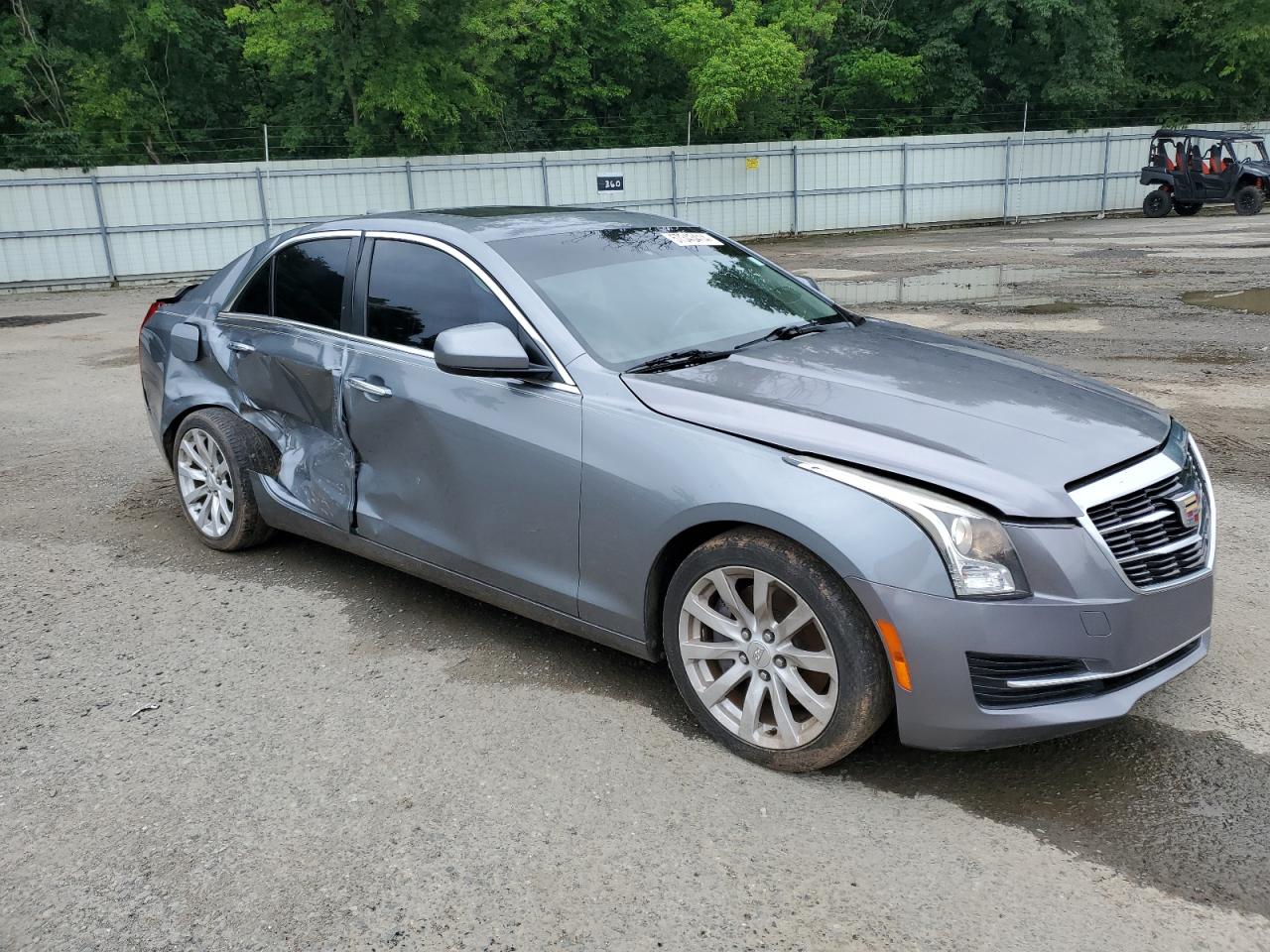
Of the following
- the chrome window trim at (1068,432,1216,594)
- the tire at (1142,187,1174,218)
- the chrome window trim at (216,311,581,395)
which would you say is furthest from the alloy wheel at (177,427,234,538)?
the tire at (1142,187,1174,218)

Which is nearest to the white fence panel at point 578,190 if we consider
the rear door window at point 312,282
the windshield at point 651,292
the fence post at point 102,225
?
the fence post at point 102,225

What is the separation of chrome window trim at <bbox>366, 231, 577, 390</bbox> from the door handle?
0.19 metres

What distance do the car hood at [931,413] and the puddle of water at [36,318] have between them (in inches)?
609

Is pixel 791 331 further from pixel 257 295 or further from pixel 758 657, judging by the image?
pixel 257 295

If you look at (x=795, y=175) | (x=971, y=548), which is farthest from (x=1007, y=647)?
(x=795, y=175)

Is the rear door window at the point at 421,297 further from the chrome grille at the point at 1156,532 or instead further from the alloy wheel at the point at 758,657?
the chrome grille at the point at 1156,532

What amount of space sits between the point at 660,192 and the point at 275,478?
22.9 meters

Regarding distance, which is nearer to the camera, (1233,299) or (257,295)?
(257,295)

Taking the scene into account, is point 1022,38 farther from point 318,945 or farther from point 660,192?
point 318,945

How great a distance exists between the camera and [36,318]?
55.7ft

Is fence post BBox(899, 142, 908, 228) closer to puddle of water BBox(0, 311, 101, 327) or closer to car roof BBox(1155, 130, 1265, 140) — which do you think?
car roof BBox(1155, 130, 1265, 140)

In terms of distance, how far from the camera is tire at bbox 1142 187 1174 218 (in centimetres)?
2805

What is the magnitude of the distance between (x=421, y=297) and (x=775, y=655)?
2.10 m

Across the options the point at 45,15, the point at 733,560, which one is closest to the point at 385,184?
the point at 45,15
